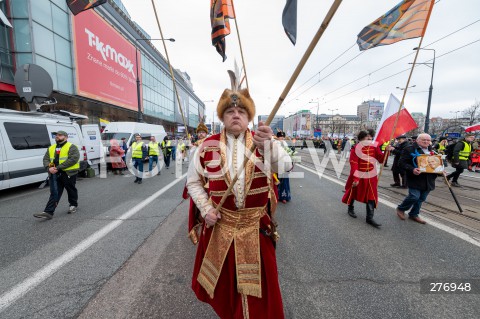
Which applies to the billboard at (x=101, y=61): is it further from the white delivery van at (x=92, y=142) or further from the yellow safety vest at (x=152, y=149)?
the yellow safety vest at (x=152, y=149)

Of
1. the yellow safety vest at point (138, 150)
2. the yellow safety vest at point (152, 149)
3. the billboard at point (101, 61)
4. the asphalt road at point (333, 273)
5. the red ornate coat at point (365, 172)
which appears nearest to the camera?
the asphalt road at point (333, 273)

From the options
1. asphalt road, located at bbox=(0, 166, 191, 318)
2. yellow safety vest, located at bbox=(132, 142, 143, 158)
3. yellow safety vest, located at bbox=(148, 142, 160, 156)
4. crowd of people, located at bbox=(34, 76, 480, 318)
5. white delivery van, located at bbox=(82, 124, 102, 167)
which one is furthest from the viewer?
white delivery van, located at bbox=(82, 124, 102, 167)

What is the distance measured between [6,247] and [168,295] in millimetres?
2784

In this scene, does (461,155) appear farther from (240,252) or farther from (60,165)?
(60,165)

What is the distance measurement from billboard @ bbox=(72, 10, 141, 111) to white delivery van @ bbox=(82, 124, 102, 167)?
25.3 feet

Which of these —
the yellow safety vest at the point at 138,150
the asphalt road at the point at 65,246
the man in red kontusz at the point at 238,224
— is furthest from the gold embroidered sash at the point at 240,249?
the yellow safety vest at the point at 138,150

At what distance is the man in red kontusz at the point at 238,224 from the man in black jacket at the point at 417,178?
3.87 metres

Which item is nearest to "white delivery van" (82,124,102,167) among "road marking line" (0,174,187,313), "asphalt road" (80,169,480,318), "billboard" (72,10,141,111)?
"billboard" (72,10,141,111)

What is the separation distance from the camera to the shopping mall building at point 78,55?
44.4 ft

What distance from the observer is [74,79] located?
16953 millimetres

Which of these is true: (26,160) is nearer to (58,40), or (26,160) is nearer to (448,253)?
(448,253)

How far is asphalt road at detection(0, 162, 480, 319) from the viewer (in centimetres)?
213

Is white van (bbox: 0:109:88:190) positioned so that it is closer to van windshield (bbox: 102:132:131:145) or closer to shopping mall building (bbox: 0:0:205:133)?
shopping mall building (bbox: 0:0:205:133)

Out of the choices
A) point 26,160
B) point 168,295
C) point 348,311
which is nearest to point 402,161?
point 348,311
